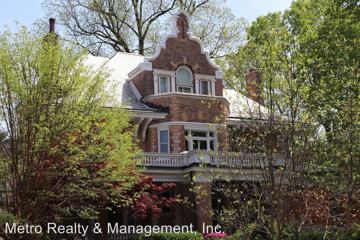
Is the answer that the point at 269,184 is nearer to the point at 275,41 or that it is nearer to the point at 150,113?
the point at 275,41

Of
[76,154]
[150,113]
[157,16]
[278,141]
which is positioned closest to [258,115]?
[278,141]

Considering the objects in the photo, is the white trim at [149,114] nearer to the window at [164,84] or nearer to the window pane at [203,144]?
the window at [164,84]

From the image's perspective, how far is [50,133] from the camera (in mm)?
17984

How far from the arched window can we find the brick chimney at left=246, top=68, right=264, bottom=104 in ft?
58.7

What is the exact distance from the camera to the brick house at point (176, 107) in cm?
2748

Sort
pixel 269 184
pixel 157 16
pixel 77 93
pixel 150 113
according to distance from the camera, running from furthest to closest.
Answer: pixel 157 16 → pixel 150 113 → pixel 77 93 → pixel 269 184

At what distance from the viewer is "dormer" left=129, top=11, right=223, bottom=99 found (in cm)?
→ 2958

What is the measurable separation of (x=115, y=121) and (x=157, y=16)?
28.9 metres

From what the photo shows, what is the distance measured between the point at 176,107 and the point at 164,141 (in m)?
1.86

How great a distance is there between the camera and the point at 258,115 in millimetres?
11461

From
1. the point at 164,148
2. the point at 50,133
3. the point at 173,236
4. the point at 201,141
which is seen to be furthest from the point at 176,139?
the point at 50,133

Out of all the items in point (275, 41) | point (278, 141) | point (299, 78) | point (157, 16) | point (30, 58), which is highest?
point (157, 16)

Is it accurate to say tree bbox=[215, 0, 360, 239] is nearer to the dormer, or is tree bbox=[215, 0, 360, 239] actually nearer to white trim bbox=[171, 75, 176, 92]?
white trim bbox=[171, 75, 176, 92]

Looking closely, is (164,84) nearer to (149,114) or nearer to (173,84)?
(173,84)
